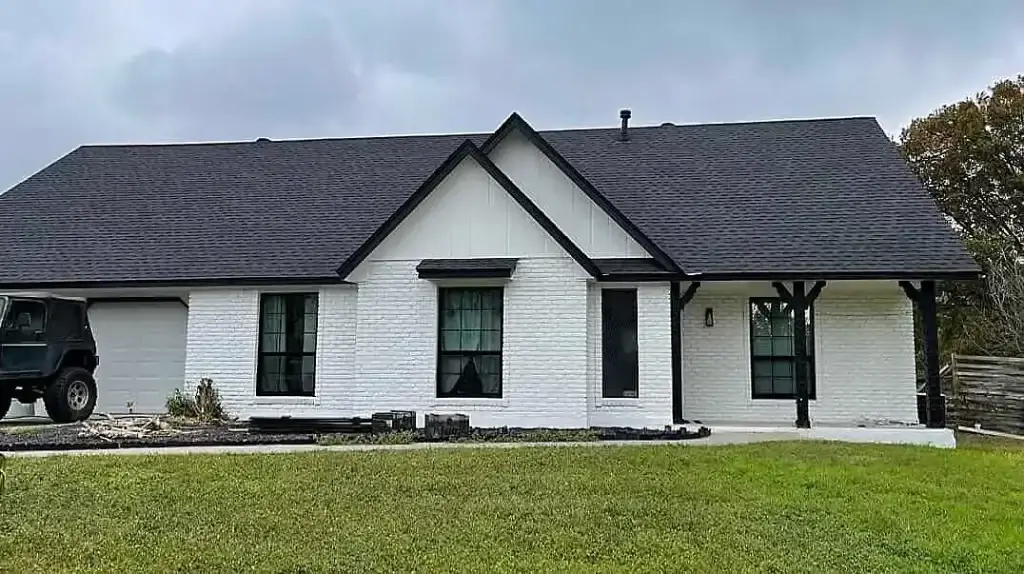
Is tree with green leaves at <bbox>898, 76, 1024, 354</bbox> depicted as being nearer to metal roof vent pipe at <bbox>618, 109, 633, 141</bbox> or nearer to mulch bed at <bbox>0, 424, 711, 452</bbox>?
metal roof vent pipe at <bbox>618, 109, 633, 141</bbox>

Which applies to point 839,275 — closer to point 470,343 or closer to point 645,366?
point 645,366

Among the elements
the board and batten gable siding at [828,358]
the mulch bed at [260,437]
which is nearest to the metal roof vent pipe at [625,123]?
the board and batten gable siding at [828,358]

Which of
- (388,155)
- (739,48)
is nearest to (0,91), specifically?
(388,155)

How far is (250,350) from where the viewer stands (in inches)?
599

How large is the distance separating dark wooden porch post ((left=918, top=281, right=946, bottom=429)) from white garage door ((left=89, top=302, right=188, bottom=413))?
12841 mm

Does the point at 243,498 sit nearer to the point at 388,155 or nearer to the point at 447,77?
the point at 388,155

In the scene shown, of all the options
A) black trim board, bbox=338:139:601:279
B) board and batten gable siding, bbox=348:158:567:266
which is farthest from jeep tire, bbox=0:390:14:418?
board and batten gable siding, bbox=348:158:567:266

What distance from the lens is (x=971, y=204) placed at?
30516 mm

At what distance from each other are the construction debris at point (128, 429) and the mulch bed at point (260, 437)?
0.56 ft

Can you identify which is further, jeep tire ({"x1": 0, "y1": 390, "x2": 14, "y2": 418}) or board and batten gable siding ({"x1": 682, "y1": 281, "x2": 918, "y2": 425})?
jeep tire ({"x1": 0, "y1": 390, "x2": 14, "y2": 418})

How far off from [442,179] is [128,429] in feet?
19.7

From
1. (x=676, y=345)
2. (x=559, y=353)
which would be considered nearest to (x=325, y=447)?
(x=559, y=353)

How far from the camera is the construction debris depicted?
12.4m

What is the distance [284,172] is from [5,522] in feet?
43.3
